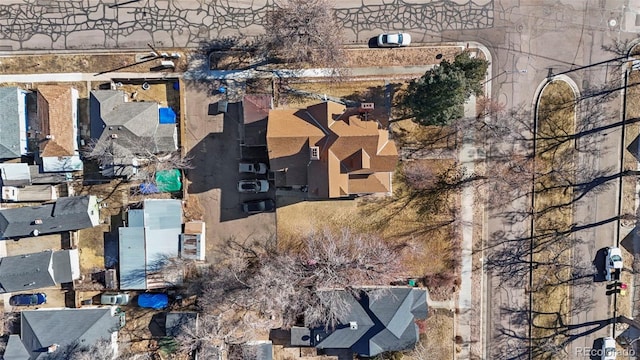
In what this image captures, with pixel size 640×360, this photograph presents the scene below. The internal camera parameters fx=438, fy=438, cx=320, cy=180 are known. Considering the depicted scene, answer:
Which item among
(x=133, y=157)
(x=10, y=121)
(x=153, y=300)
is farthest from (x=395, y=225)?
(x=10, y=121)

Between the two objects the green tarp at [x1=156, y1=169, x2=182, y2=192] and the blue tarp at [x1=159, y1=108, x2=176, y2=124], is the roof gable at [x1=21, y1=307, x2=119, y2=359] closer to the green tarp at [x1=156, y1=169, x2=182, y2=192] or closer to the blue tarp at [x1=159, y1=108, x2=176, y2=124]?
the green tarp at [x1=156, y1=169, x2=182, y2=192]

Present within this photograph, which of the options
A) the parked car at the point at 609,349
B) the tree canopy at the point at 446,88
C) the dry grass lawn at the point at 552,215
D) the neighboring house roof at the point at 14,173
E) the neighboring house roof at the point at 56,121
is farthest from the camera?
the parked car at the point at 609,349

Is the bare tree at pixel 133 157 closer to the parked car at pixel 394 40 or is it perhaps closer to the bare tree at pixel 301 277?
the bare tree at pixel 301 277

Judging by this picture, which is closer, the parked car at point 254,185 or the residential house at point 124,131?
the residential house at point 124,131

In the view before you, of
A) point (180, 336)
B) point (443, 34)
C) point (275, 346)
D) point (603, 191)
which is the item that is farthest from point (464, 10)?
point (180, 336)

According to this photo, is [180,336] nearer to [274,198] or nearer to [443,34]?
[274,198]

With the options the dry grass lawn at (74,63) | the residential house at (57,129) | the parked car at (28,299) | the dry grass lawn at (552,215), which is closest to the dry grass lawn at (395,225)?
the dry grass lawn at (552,215)

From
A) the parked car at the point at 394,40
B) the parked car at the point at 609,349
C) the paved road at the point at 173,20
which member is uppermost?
the paved road at the point at 173,20
